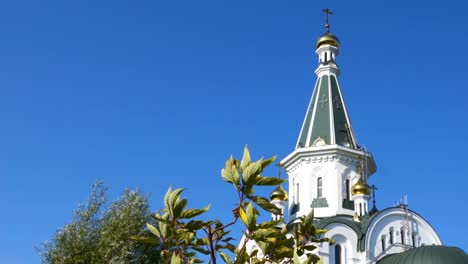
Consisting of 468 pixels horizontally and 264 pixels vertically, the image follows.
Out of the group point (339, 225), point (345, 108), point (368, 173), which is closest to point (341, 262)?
point (339, 225)

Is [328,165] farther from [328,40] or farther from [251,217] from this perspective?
[251,217]

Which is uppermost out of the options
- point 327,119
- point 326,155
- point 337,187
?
point 327,119

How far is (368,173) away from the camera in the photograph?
113 feet

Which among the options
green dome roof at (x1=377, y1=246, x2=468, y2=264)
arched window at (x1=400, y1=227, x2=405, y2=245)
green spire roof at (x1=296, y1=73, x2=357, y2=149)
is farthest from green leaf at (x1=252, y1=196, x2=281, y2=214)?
green spire roof at (x1=296, y1=73, x2=357, y2=149)

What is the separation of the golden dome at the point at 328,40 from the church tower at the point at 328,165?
365cm

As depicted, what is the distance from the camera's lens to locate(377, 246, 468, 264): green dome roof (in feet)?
73.2

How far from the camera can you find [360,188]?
99.7 feet

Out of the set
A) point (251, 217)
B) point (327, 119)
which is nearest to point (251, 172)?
point (251, 217)

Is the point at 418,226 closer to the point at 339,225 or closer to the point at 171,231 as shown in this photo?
the point at 339,225

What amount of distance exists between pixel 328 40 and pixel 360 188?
11.4 meters

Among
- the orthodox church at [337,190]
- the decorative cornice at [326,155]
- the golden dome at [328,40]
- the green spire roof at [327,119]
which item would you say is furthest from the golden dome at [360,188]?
the golden dome at [328,40]

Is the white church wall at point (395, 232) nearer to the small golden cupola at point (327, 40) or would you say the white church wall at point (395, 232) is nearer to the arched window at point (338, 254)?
the arched window at point (338, 254)

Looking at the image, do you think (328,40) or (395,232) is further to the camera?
(328,40)

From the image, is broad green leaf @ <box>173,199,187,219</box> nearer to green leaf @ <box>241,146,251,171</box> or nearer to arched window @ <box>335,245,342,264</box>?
green leaf @ <box>241,146,251,171</box>
